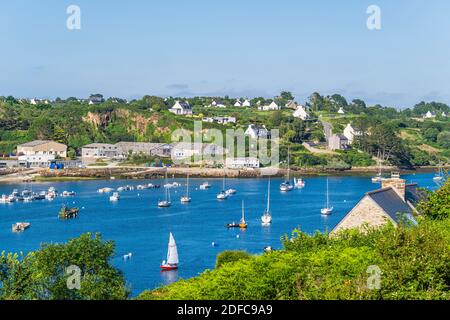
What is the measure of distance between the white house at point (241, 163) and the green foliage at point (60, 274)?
213 feet

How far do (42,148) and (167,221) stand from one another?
4335cm

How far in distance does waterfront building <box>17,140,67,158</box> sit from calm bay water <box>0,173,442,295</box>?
1547cm

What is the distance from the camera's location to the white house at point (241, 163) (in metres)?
83.2

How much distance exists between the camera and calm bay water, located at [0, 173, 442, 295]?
3391 cm

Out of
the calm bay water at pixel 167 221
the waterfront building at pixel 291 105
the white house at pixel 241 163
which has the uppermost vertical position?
the waterfront building at pixel 291 105

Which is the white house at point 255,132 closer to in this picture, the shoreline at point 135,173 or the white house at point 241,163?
the white house at point 241,163

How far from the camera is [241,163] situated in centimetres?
8388

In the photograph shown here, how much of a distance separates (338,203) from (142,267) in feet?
82.4

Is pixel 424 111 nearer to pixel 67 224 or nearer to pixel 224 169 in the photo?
pixel 224 169

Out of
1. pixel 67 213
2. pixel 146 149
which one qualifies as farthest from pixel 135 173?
pixel 67 213

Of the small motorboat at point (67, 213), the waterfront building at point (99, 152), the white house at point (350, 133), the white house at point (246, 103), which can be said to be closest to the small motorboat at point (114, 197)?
the small motorboat at point (67, 213)

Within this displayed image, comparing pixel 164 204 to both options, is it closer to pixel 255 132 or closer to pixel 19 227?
pixel 19 227

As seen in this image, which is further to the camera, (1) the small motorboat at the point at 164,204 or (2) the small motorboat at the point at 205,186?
(2) the small motorboat at the point at 205,186
